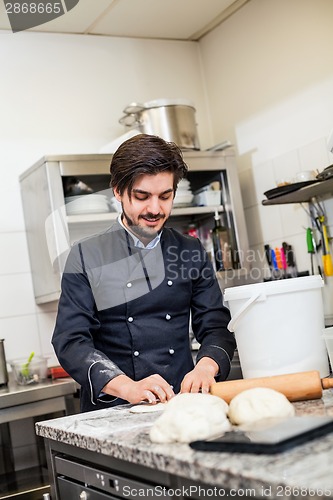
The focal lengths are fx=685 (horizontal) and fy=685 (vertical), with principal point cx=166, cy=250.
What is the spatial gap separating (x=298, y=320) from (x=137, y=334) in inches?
22.2

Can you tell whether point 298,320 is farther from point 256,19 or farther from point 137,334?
point 256,19

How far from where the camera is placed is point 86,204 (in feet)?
9.99

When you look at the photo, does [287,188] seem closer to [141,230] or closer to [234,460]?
[141,230]

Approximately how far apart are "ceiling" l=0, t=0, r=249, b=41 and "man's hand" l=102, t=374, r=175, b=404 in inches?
81.6

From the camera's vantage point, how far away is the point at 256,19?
11.2 ft

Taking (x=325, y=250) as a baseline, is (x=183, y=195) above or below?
above

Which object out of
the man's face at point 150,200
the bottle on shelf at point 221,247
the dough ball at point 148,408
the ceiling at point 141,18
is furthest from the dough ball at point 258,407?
the ceiling at point 141,18

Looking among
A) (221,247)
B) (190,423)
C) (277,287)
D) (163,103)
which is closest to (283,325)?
(277,287)

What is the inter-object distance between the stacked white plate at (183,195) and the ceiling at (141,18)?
867 millimetres

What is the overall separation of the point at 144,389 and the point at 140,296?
42 centimetres

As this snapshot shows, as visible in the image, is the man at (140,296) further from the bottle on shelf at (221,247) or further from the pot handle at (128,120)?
the pot handle at (128,120)

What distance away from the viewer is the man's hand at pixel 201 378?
153cm

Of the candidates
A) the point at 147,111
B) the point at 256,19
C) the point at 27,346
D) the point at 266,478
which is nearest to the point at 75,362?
the point at 266,478

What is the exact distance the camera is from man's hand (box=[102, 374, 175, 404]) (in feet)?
4.95
